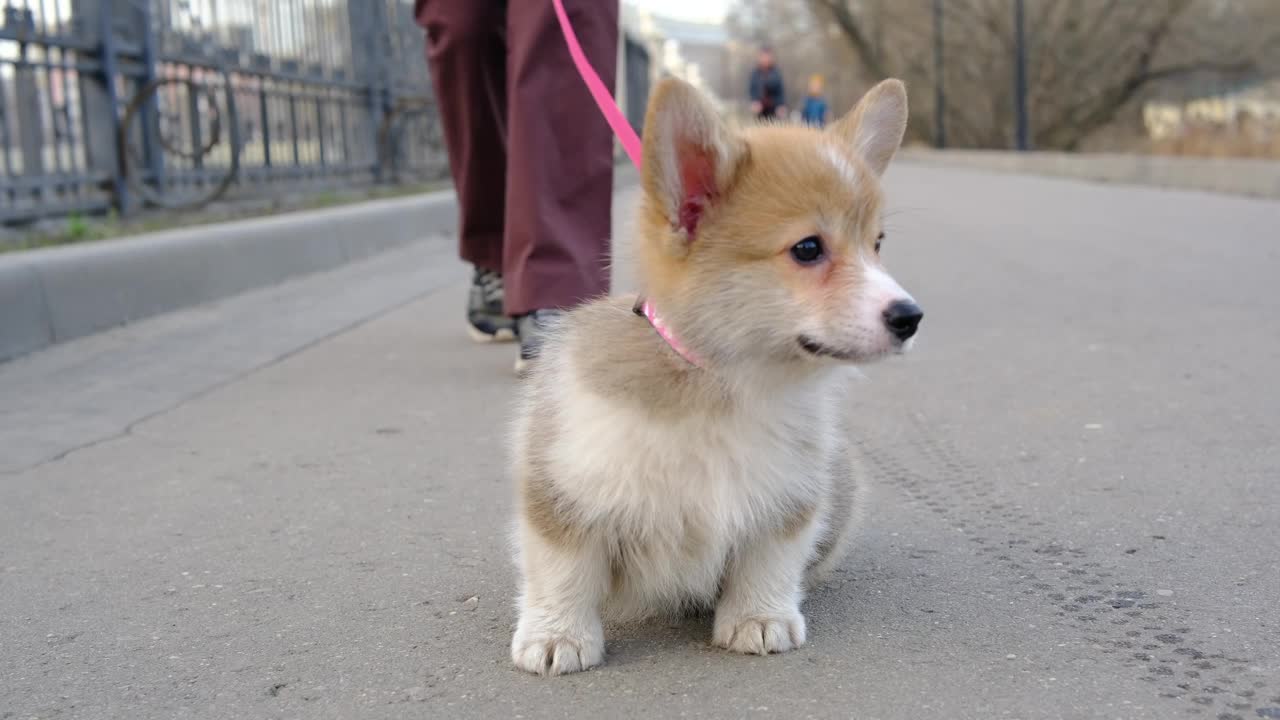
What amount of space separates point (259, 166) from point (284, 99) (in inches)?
35.6

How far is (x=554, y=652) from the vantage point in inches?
99.8

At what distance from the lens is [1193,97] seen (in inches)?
1366

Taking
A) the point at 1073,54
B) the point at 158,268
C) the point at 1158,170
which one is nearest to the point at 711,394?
the point at 158,268

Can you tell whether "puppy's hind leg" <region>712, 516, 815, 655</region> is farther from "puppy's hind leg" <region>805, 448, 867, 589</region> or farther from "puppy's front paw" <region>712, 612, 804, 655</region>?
"puppy's hind leg" <region>805, 448, 867, 589</region>

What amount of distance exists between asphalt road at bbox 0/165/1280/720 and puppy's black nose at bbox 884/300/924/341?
2.11ft

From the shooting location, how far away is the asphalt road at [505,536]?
2.45 m

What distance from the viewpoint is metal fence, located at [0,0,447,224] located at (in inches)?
338

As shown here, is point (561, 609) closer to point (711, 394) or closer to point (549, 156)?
point (711, 394)

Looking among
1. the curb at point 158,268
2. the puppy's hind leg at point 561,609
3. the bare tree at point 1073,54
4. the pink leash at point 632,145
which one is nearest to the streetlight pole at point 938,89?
the bare tree at point 1073,54

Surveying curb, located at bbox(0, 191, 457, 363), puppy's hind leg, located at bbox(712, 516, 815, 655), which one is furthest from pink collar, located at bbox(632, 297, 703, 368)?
curb, located at bbox(0, 191, 457, 363)

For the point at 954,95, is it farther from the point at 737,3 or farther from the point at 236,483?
the point at 236,483

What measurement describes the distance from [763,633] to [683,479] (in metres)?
0.37

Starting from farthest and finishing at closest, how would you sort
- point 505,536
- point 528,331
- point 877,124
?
1. point 528,331
2. point 505,536
3. point 877,124

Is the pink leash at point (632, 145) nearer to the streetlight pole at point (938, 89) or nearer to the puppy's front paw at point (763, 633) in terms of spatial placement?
the puppy's front paw at point (763, 633)
